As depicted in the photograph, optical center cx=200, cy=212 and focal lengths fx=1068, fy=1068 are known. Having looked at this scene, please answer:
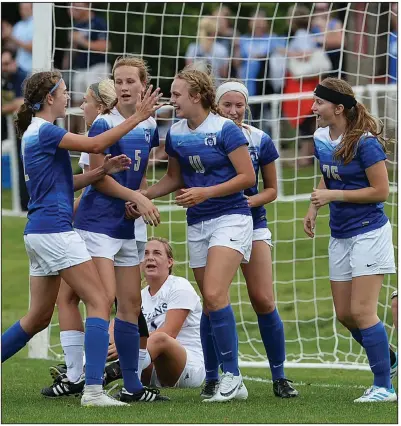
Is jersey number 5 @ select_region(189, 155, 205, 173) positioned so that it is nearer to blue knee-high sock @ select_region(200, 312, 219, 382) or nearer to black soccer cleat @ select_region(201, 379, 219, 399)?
blue knee-high sock @ select_region(200, 312, 219, 382)

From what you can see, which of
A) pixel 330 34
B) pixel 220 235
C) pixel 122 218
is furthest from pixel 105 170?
pixel 330 34

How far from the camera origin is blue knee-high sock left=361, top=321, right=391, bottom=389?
6.29 meters

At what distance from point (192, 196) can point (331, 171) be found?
0.90 metres

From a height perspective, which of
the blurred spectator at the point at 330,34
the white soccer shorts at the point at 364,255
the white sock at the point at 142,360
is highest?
the blurred spectator at the point at 330,34

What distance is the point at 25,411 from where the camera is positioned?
6.05 metres

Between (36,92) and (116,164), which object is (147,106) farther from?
(36,92)

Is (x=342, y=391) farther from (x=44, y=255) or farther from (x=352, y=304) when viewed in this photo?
(x=44, y=255)

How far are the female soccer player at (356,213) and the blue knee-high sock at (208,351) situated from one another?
0.89 meters

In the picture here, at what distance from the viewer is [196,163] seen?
644 cm

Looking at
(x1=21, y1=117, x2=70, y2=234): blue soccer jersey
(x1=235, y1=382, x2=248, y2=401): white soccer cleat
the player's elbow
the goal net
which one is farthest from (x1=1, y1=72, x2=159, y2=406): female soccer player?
the goal net

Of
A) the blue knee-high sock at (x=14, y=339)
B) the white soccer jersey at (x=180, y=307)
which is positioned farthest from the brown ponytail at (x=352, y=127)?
the blue knee-high sock at (x=14, y=339)

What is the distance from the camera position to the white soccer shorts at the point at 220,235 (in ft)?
20.8

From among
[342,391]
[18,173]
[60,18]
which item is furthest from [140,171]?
[18,173]

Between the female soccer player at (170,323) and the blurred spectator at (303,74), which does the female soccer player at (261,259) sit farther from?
the blurred spectator at (303,74)
